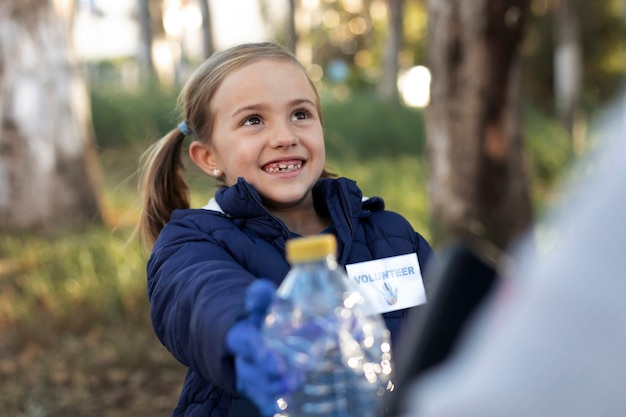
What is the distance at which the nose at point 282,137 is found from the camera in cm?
231

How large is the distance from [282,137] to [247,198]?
0.73ft

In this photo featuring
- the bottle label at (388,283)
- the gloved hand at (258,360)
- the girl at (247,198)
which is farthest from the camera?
the bottle label at (388,283)

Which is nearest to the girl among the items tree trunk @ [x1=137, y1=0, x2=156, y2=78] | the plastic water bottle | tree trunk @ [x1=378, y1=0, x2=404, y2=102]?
the plastic water bottle

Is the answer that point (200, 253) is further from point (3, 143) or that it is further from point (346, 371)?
point (3, 143)

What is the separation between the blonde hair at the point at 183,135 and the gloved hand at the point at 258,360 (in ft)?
4.06

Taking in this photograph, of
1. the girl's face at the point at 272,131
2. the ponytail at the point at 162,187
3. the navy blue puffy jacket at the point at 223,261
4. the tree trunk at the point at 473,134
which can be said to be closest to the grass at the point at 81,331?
the tree trunk at the point at 473,134

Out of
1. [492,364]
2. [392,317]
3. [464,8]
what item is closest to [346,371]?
[492,364]

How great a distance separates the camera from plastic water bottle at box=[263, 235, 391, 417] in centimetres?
126

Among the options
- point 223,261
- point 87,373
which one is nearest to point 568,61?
point 87,373

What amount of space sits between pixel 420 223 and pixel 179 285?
4688mm

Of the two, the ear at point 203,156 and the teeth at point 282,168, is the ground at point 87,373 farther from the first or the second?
the teeth at point 282,168

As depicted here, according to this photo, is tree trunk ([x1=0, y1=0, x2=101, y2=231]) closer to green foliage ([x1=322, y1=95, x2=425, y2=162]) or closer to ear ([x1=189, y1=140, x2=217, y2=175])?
green foliage ([x1=322, y1=95, x2=425, y2=162])

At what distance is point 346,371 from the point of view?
1395 mm

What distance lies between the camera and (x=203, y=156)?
8.54ft
